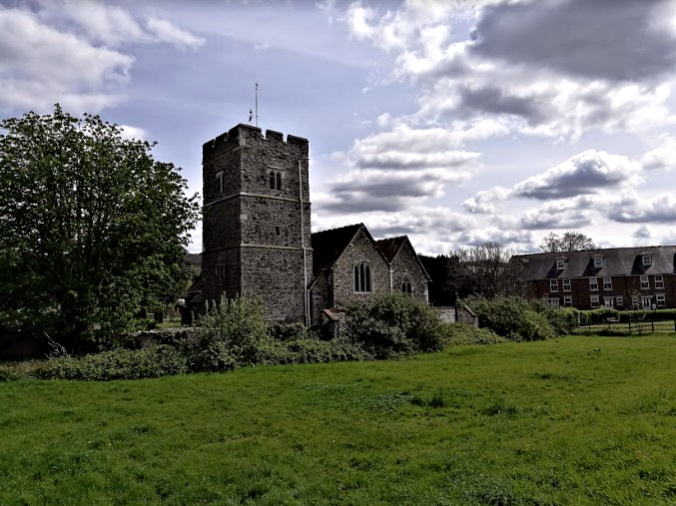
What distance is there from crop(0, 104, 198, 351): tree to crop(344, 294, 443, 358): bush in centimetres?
892

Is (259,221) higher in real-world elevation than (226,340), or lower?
higher

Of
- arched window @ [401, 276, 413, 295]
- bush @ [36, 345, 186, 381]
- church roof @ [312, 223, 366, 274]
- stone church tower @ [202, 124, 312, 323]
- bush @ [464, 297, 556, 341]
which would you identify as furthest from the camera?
arched window @ [401, 276, 413, 295]

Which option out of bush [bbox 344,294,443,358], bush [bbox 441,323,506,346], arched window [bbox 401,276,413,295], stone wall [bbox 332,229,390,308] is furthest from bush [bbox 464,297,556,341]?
bush [bbox 344,294,443,358]

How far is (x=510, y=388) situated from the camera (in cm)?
1304

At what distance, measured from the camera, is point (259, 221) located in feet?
93.4

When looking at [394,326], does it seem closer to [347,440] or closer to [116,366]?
[116,366]

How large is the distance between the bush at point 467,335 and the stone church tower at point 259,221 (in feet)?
27.8

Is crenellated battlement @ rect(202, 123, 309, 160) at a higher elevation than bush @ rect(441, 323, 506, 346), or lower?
higher

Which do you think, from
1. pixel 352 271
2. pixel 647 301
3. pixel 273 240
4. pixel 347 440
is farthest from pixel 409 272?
pixel 647 301

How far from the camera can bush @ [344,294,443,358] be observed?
72.6ft

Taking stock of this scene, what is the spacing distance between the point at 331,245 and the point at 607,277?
141 feet

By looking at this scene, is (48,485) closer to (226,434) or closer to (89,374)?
(226,434)

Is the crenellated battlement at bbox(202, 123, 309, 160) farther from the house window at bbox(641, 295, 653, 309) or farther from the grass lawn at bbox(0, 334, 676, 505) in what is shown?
the house window at bbox(641, 295, 653, 309)

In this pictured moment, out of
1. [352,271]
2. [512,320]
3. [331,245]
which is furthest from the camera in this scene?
[331,245]
